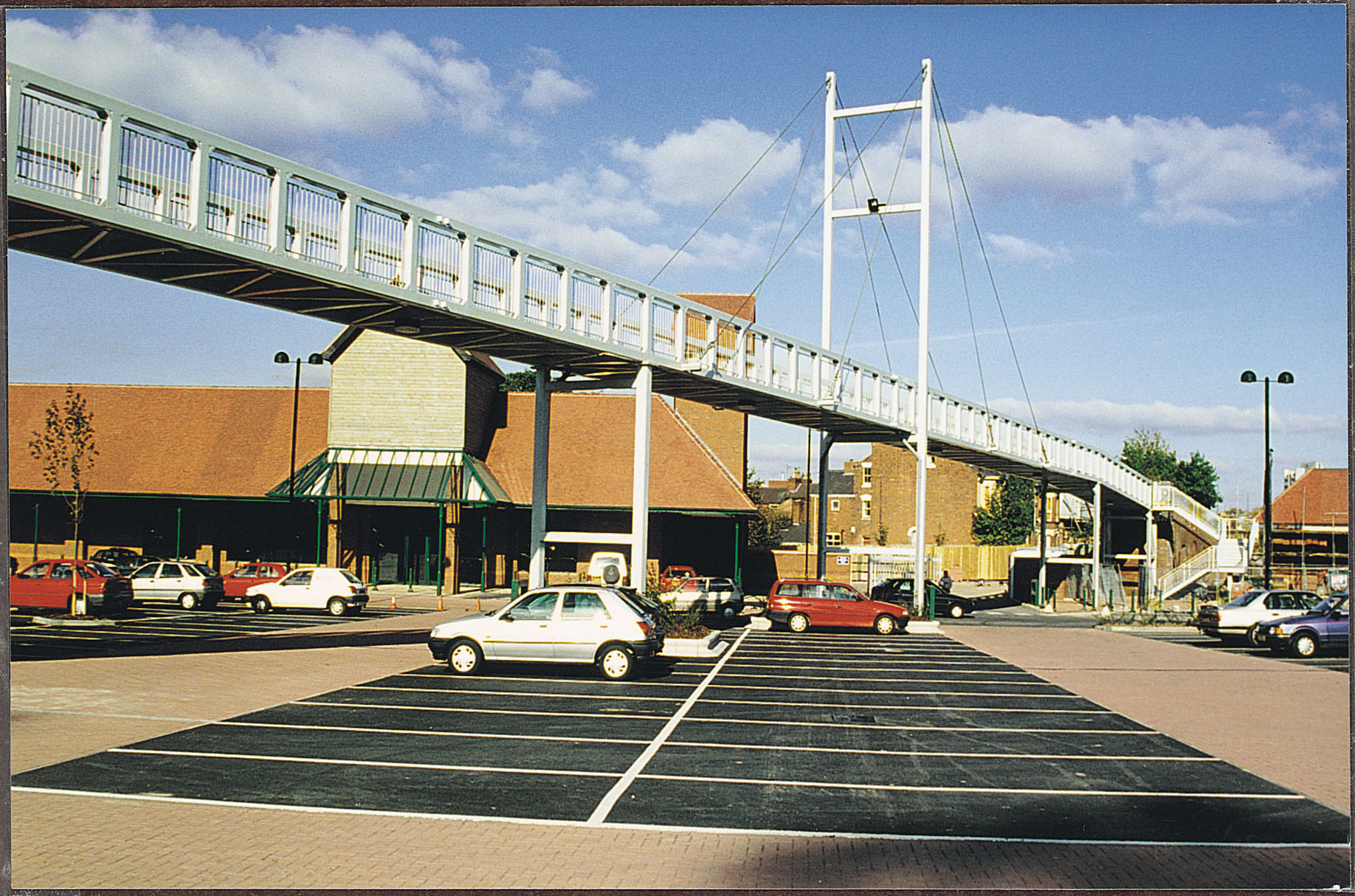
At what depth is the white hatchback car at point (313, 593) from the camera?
1315 inches

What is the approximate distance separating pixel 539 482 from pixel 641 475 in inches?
100

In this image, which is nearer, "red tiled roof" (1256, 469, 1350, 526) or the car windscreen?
the car windscreen

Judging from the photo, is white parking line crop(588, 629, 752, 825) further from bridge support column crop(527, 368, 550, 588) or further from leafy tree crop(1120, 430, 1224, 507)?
leafy tree crop(1120, 430, 1224, 507)

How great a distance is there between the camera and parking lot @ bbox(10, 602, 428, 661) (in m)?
21.8

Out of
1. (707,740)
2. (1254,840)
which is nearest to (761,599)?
(707,740)

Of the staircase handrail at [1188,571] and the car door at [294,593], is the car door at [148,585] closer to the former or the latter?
the car door at [294,593]

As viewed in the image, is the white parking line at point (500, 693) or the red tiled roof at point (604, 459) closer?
the white parking line at point (500, 693)

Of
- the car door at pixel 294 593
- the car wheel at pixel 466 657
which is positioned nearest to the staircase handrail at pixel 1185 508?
the car door at pixel 294 593

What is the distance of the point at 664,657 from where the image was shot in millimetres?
22141

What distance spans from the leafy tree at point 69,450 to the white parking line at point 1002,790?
24923 mm

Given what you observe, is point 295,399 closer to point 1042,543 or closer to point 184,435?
point 184,435

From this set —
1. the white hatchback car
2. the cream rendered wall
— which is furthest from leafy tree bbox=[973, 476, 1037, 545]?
the white hatchback car

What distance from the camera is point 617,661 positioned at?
18281mm

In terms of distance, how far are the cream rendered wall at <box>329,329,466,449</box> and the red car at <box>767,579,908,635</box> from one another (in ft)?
57.7
